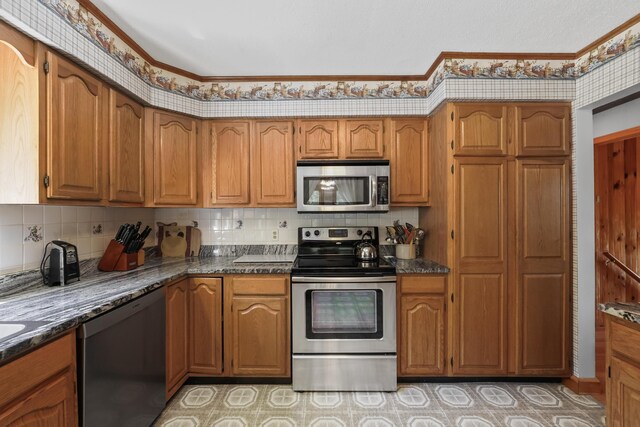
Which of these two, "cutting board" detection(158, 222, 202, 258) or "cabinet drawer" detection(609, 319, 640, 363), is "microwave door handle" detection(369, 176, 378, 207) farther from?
"cutting board" detection(158, 222, 202, 258)

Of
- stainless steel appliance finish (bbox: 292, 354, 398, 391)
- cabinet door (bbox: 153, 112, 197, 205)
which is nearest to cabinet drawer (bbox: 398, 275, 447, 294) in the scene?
stainless steel appliance finish (bbox: 292, 354, 398, 391)

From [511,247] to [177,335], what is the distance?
2.44 metres

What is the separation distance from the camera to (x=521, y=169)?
7.18 ft

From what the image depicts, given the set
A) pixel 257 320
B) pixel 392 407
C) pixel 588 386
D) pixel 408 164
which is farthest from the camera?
pixel 408 164

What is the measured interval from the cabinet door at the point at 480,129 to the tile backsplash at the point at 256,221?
0.85m

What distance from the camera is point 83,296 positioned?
1.51 m

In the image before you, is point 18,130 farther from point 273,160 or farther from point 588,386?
point 588,386

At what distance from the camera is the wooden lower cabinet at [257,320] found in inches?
87.5

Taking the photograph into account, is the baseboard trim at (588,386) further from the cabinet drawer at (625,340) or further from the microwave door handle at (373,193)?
the microwave door handle at (373,193)

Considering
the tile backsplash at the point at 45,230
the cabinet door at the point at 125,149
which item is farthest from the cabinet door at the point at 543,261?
the tile backsplash at the point at 45,230

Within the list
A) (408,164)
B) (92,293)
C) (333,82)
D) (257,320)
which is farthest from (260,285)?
(333,82)

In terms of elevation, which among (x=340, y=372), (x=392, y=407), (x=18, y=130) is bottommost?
(x=392, y=407)

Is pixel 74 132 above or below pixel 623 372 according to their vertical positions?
above

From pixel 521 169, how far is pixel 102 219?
312 cm
